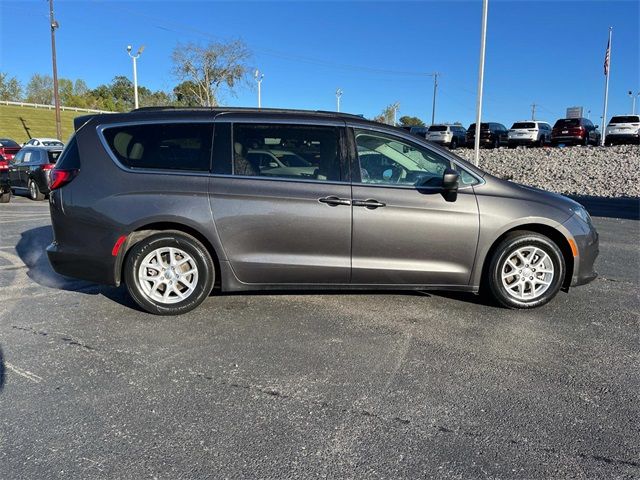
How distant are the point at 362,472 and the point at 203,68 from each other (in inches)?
1765

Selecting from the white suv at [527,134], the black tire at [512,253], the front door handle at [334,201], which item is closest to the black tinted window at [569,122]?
the white suv at [527,134]

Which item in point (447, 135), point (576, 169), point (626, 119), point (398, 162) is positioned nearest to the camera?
point (398, 162)

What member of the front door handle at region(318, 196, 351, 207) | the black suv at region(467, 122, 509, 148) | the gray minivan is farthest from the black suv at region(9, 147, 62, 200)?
the black suv at region(467, 122, 509, 148)

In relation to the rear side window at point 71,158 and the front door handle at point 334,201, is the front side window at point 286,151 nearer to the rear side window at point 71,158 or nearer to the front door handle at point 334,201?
the front door handle at point 334,201

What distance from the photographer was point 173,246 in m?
4.46

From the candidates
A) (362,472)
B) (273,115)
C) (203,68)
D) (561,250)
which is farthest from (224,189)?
(203,68)

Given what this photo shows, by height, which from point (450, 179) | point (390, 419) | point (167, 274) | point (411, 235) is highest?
point (450, 179)

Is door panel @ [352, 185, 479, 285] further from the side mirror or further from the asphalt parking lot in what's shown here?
the asphalt parking lot

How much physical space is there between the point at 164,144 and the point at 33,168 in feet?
38.5

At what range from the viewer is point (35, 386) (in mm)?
3266

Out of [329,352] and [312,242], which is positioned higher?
[312,242]

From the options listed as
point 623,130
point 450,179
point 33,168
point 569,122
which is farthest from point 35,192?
point 623,130

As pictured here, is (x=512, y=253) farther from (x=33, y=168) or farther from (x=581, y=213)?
(x=33, y=168)

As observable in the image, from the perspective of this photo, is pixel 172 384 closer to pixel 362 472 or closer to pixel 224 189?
pixel 362 472
